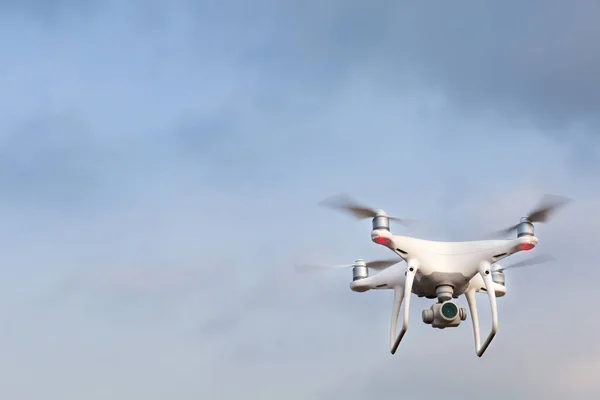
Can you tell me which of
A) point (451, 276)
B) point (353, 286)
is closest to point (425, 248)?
point (451, 276)

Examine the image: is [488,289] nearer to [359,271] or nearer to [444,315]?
[444,315]

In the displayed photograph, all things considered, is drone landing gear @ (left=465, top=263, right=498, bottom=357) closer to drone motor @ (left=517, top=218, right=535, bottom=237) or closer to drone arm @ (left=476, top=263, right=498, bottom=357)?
drone arm @ (left=476, top=263, right=498, bottom=357)

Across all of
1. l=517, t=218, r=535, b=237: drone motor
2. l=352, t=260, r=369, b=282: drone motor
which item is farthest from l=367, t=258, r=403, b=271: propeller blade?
l=517, t=218, r=535, b=237: drone motor

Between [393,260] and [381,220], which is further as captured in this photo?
[393,260]

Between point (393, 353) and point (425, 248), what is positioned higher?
point (425, 248)

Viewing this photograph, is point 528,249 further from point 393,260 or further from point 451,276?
point 393,260
